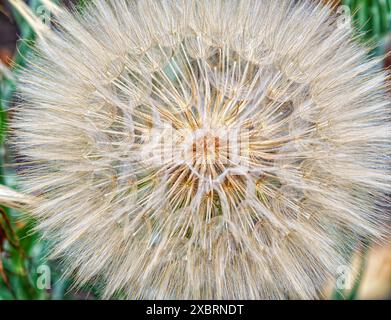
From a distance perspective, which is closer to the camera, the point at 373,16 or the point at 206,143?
the point at 206,143

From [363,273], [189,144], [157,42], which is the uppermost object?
[157,42]

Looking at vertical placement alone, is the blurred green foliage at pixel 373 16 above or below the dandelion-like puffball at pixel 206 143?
above

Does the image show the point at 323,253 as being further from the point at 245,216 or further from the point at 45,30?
the point at 45,30

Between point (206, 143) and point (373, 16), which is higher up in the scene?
point (373, 16)

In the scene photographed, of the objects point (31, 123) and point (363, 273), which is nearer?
point (31, 123)

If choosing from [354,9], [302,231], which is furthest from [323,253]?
[354,9]

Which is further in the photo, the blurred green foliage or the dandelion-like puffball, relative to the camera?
the blurred green foliage

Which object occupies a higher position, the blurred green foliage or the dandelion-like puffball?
the blurred green foliage

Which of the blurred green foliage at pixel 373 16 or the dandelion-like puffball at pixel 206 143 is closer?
the dandelion-like puffball at pixel 206 143
